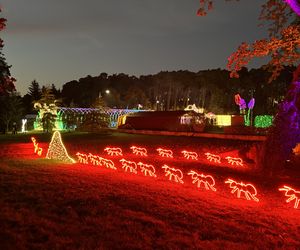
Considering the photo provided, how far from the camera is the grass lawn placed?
18.5 feet

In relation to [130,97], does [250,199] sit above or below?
below

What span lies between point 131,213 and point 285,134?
30.3 ft

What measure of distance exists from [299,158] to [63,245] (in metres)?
13.4

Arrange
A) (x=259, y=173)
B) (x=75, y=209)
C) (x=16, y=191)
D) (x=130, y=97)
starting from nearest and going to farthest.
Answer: (x=75, y=209) → (x=16, y=191) → (x=259, y=173) → (x=130, y=97)

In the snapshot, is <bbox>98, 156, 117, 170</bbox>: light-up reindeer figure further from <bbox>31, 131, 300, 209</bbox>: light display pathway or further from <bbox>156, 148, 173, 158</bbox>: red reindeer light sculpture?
<bbox>156, 148, 173, 158</bbox>: red reindeer light sculpture

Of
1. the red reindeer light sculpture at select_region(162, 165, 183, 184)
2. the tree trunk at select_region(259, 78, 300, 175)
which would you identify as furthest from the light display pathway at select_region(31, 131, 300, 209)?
the tree trunk at select_region(259, 78, 300, 175)

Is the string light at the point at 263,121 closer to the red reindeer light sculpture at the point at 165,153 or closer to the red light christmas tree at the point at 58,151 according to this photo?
the red reindeer light sculpture at the point at 165,153

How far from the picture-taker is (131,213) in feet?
23.3

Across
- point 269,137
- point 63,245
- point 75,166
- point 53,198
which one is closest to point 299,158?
point 269,137

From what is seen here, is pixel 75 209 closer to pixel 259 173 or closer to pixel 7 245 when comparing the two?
pixel 7 245

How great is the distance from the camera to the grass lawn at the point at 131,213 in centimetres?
564

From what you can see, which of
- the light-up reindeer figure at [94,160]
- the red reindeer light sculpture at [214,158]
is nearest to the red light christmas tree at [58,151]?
the light-up reindeer figure at [94,160]

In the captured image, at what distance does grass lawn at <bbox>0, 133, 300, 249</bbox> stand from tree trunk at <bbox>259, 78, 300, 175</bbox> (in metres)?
2.04

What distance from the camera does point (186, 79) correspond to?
85.6 meters
